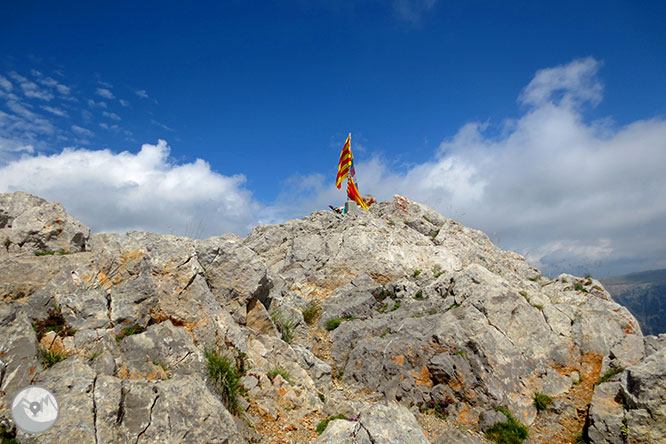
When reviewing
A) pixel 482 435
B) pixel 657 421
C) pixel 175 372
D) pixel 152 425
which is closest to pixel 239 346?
pixel 175 372

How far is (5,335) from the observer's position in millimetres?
7348

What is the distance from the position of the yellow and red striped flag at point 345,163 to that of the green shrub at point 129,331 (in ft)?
65.6

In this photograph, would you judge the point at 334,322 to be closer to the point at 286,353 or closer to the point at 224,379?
the point at 286,353

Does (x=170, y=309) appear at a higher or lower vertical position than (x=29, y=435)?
higher

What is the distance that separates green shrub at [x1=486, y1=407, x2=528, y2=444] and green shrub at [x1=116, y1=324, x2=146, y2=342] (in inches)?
415

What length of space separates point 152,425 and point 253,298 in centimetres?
657

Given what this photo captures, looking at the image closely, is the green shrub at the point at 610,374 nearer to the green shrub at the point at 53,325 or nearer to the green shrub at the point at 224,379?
the green shrub at the point at 224,379

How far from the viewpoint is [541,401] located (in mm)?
10828

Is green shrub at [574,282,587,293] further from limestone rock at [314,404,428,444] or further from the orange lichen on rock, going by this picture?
limestone rock at [314,404,428,444]

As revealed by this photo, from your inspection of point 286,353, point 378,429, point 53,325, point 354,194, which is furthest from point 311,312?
point 354,194

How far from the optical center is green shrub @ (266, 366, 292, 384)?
35.0 feet

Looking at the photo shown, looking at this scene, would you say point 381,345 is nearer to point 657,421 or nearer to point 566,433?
point 566,433

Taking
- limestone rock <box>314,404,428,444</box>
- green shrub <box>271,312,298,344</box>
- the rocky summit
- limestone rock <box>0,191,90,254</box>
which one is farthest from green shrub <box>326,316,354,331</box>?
limestone rock <box>0,191,90,254</box>

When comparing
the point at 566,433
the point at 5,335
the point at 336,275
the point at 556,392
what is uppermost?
the point at 336,275
